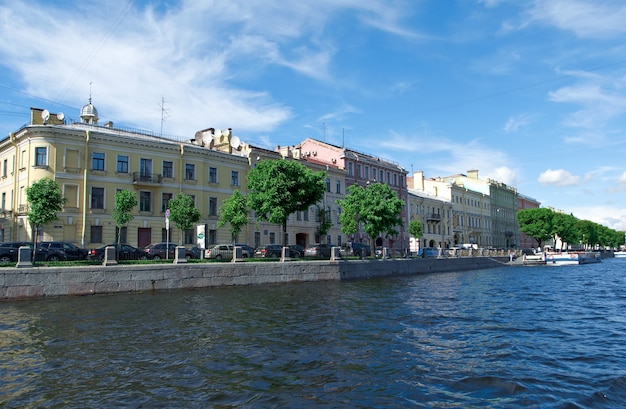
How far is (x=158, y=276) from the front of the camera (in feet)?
81.1

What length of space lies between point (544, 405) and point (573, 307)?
15091 mm

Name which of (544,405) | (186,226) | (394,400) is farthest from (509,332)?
(186,226)

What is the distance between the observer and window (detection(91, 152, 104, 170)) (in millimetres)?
37781

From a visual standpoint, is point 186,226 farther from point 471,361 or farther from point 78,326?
point 471,361

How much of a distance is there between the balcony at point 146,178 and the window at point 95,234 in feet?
15.6

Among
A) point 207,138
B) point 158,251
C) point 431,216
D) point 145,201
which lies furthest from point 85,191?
point 431,216

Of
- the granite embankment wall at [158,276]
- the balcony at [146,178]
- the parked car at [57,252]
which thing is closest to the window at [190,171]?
the balcony at [146,178]

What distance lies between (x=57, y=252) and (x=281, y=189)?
1515cm

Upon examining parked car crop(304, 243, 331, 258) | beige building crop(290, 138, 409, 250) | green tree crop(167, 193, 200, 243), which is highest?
beige building crop(290, 138, 409, 250)

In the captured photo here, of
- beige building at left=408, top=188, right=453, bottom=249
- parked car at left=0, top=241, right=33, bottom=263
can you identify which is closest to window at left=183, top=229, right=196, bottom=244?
parked car at left=0, top=241, right=33, bottom=263

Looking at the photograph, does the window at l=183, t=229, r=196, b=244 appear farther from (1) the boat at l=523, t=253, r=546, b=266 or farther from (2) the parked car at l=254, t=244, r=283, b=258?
(1) the boat at l=523, t=253, r=546, b=266

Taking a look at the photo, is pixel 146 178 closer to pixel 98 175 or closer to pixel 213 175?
pixel 98 175

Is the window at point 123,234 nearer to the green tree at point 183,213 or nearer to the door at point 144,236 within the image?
the door at point 144,236

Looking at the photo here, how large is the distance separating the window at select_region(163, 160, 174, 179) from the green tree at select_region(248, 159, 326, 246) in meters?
8.74
